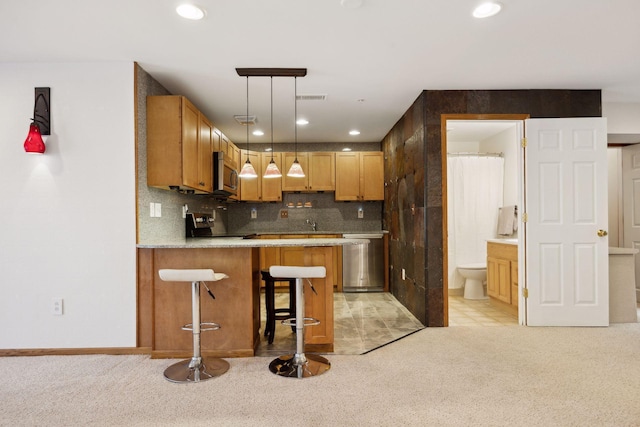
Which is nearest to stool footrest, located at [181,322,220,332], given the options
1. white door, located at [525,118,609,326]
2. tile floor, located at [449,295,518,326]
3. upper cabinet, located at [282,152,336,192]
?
tile floor, located at [449,295,518,326]

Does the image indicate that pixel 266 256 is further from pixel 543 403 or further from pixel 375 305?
pixel 543 403

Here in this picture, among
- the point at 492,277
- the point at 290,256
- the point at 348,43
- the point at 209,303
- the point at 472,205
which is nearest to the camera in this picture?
the point at 348,43

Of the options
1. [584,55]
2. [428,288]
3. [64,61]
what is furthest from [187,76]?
[584,55]

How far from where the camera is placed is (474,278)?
5031 millimetres

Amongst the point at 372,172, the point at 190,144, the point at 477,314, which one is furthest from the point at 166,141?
the point at 477,314

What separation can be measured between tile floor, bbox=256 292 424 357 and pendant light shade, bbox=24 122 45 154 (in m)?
2.44

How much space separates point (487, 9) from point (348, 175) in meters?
3.79

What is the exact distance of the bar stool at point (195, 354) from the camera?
2.53 meters

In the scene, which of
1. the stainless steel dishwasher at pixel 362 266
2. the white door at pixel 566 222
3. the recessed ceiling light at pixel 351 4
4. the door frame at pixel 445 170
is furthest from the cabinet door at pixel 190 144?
the white door at pixel 566 222

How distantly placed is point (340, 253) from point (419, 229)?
1.89 metres

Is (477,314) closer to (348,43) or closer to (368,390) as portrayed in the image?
(368,390)

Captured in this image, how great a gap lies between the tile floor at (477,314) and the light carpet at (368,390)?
74 centimetres

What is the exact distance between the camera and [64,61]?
3.02m

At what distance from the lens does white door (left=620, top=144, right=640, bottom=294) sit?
4.68m
